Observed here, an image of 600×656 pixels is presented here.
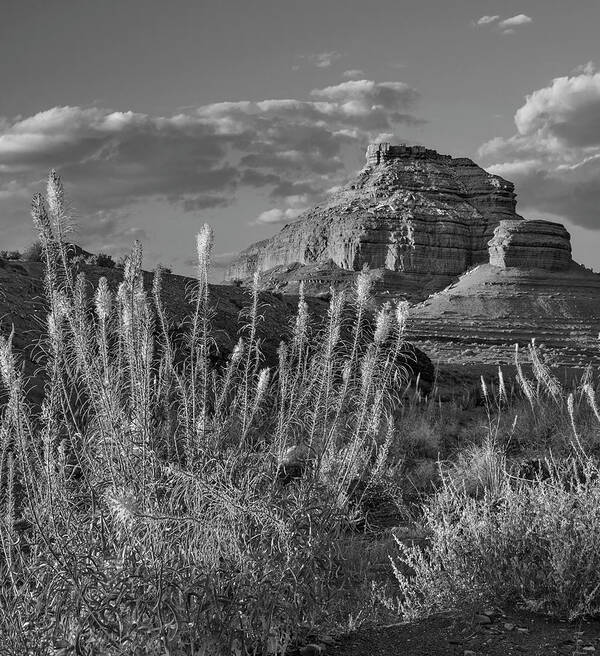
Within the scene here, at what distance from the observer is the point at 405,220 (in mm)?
116188

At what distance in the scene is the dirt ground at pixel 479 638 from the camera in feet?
12.1

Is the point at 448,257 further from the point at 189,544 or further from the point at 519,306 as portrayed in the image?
the point at 189,544

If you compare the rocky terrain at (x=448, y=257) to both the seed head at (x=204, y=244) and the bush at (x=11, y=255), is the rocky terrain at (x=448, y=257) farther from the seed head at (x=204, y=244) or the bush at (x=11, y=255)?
the seed head at (x=204, y=244)

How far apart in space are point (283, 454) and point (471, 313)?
6277 centimetres

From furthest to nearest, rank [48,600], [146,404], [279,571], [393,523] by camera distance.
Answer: [393,523] → [146,404] → [279,571] → [48,600]

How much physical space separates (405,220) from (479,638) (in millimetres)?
114664

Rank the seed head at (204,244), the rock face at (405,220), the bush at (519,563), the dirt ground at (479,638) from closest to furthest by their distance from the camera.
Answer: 1. the dirt ground at (479,638)
2. the bush at (519,563)
3. the seed head at (204,244)
4. the rock face at (405,220)

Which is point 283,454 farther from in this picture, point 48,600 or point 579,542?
point 48,600

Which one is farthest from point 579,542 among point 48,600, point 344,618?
point 48,600

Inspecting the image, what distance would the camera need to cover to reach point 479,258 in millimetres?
115250

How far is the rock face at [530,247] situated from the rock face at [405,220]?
49.7ft

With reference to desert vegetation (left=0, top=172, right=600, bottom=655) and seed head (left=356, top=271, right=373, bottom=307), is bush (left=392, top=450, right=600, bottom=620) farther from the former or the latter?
A: seed head (left=356, top=271, right=373, bottom=307)

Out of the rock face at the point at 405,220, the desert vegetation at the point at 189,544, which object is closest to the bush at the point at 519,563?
the desert vegetation at the point at 189,544

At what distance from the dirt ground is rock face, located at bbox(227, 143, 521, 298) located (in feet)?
333
